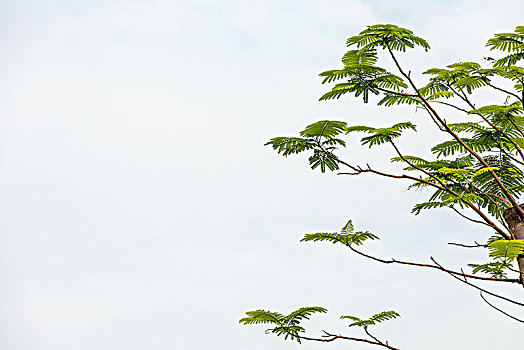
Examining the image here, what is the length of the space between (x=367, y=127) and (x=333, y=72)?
43 cm

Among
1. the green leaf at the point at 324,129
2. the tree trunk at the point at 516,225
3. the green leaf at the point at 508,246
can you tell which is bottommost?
the green leaf at the point at 508,246

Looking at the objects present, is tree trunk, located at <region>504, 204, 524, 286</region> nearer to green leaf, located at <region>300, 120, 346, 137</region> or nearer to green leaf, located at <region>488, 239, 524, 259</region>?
green leaf, located at <region>488, 239, 524, 259</region>

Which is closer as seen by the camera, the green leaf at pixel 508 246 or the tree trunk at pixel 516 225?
the green leaf at pixel 508 246

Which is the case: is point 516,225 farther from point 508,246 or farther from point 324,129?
point 324,129

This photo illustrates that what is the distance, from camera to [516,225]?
11.3 ft

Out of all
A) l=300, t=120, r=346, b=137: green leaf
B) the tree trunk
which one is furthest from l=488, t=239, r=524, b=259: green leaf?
l=300, t=120, r=346, b=137: green leaf

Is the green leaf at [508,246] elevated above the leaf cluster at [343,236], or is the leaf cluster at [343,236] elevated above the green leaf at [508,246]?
the leaf cluster at [343,236]

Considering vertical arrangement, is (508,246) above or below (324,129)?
below

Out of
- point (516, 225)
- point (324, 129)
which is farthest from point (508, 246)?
point (324, 129)

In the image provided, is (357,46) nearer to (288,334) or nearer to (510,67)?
(510,67)

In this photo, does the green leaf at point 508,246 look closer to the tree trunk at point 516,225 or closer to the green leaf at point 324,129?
the tree trunk at point 516,225

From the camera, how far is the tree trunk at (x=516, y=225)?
3.32 meters

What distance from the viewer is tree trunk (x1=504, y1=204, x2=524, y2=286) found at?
10.9 ft

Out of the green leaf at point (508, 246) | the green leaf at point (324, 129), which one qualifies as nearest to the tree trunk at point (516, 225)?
the green leaf at point (508, 246)
